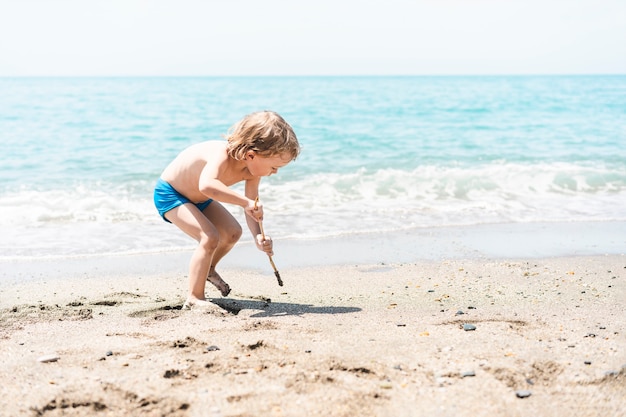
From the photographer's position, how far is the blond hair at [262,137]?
388cm

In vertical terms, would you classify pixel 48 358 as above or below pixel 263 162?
below

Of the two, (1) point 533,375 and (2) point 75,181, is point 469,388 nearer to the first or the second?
(1) point 533,375

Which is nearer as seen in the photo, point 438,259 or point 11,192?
point 438,259

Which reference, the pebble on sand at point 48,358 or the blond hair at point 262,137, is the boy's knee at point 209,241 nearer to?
the blond hair at point 262,137

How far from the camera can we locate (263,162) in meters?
3.98

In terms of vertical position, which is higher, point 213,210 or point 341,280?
point 213,210

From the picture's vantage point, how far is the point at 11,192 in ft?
30.6

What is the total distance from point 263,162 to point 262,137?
0.17 m

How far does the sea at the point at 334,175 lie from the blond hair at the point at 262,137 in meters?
0.23

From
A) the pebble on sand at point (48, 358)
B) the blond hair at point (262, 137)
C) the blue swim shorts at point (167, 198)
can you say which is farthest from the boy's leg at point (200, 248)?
the pebble on sand at point (48, 358)

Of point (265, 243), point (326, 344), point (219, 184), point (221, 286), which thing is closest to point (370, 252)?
point (221, 286)

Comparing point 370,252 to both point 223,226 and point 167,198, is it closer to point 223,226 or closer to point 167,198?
point 223,226

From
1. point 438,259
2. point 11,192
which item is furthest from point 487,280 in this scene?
point 11,192

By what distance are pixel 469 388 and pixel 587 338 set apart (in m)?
0.98
